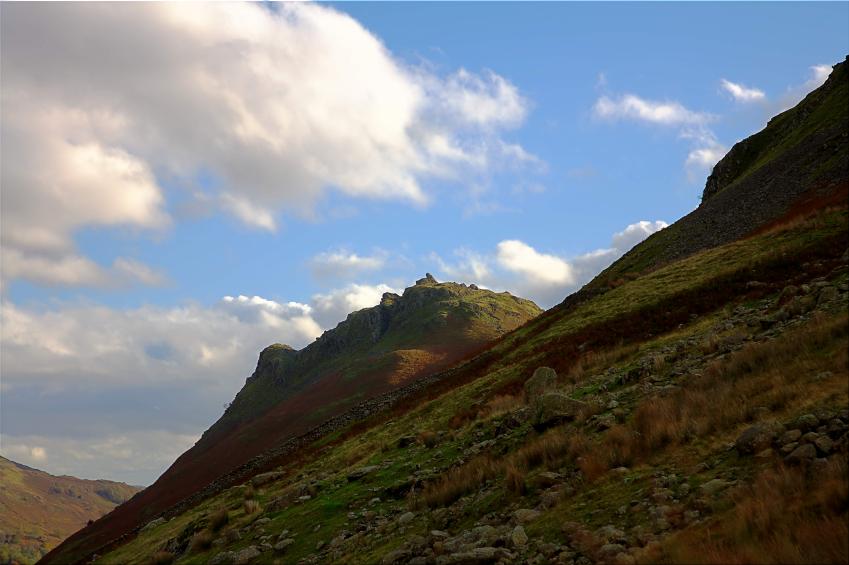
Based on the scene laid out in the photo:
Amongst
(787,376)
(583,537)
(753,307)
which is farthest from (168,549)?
(753,307)

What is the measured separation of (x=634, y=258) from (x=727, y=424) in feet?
178

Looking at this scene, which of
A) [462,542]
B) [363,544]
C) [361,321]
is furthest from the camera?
[361,321]

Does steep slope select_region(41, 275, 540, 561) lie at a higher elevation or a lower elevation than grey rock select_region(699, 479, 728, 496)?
higher

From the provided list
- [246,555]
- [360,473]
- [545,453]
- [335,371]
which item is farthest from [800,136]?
[335,371]

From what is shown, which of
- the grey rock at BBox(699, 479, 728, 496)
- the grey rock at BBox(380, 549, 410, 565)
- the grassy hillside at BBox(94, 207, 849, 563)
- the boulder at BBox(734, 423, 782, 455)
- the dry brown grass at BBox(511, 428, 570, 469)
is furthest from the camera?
the dry brown grass at BBox(511, 428, 570, 469)

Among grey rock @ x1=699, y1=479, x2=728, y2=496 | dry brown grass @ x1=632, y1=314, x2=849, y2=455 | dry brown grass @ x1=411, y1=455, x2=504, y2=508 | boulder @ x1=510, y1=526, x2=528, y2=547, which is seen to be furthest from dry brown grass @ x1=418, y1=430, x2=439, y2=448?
grey rock @ x1=699, y1=479, x2=728, y2=496

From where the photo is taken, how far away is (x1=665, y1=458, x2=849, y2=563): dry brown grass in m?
6.13

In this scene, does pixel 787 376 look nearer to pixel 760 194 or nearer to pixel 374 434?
pixel 374 434

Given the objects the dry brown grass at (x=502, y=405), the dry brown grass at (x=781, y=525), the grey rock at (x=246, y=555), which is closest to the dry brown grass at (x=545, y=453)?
the dry brown grass at (x=781, y=525)

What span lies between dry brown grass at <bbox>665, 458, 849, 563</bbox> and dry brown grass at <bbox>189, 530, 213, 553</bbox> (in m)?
18.7

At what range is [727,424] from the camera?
35.1ft

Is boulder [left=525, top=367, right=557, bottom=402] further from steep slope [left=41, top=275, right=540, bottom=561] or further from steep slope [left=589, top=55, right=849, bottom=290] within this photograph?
steep slope [left=41, top=275, right=540, bottom=561]

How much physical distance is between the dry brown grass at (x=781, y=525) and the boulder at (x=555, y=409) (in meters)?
7.90

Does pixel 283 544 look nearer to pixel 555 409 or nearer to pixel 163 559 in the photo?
pixel 555 409
